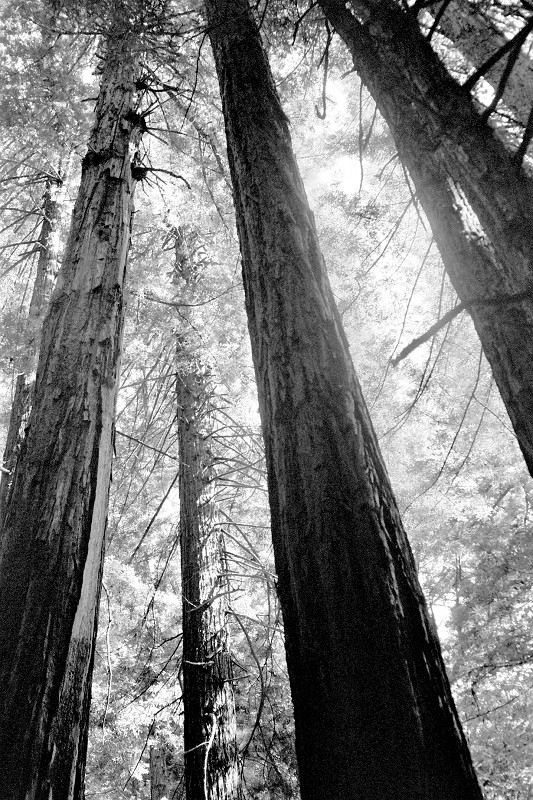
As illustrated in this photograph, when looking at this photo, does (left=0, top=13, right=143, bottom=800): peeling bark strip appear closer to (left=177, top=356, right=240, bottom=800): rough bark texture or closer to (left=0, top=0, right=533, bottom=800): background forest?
(left=0, top=0, right=533, bottom=800): background forest

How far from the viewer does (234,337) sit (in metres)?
7.00

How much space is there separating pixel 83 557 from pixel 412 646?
173cm

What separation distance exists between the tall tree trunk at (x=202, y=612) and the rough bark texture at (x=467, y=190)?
3136 millimetres

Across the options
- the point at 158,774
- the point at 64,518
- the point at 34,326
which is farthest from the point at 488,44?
the point at 158,774

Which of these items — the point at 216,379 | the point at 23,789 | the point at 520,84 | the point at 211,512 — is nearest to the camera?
the point at 23,789

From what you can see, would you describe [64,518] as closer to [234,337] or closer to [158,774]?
[234,337]

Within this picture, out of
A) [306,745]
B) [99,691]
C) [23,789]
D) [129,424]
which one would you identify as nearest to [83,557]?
[23,789]

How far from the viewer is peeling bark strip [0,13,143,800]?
197cm

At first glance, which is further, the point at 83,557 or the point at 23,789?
the point at 83,557

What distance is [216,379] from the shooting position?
6262mm

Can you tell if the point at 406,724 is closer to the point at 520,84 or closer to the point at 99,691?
the point at 520,84

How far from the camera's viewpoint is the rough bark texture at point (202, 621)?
160 inches

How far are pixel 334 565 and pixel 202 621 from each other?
144 inches

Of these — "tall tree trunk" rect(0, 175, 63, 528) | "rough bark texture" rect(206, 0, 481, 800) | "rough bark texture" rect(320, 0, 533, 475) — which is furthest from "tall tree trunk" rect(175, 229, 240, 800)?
"rough bark texture" rect(320, 0, 533, 475)
